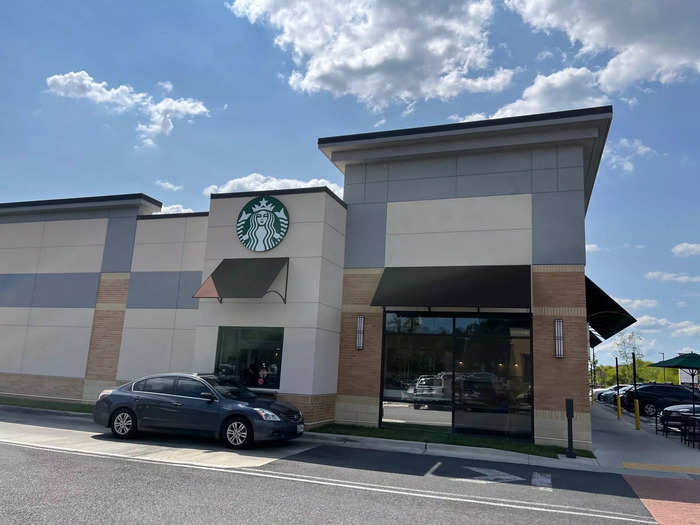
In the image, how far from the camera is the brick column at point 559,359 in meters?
13.4

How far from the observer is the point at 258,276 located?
15281mm

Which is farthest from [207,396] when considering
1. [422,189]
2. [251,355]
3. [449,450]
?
[422,189]

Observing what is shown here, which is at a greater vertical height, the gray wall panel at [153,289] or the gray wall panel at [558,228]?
the gray wall panel at [558,228]

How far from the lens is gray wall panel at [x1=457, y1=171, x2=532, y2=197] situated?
15.1 m

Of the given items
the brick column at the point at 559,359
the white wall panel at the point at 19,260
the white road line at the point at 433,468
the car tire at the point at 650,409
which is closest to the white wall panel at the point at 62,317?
the white wall panel at the point at 19,260

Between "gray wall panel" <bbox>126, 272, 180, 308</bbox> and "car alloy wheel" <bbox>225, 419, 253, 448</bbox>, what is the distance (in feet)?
25.3

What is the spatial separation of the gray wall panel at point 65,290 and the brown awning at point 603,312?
16.6 meters

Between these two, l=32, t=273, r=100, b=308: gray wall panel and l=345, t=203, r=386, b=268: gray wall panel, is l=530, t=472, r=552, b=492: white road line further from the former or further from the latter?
l=32, t=273, r=100, b=308: gray wall panel

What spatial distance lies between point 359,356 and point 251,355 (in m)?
3.14

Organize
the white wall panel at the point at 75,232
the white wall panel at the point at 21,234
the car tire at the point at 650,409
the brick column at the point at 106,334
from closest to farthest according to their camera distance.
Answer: the brick column at the point at 106,334
the white wall panel at the point at 75,232
the white wall panel at the point at 21,234
the car tire at the point at 650,409

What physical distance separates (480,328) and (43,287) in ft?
52.4

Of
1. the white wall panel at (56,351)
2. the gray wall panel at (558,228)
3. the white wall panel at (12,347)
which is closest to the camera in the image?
the gray wall panel at (558,228)

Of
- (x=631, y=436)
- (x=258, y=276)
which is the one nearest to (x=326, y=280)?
(x=258, y=276)

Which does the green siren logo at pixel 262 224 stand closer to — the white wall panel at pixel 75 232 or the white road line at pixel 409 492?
the white wall panel at pixel 75 232
